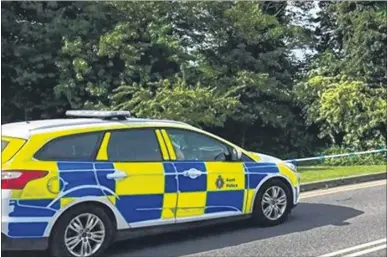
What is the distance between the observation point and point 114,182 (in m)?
6.29

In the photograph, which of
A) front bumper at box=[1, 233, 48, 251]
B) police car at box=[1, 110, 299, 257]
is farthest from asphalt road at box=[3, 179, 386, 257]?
front bumper at box=[1, 233, 48, 251]

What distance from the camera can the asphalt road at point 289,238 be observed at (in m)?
6.48

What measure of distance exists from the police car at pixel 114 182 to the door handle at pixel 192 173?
0.04 feet

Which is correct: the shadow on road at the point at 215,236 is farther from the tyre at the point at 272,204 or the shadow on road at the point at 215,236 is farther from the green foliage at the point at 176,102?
the green foliage at the point at 176,102

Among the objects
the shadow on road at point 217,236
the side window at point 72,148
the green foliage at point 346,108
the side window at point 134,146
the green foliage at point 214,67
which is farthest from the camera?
the green foliage at point 346,108

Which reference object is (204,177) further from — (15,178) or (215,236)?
(15,178)

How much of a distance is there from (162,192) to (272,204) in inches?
68.2

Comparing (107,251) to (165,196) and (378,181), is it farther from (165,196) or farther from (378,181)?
(378,181)

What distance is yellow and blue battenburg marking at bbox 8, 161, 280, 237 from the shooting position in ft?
19.1

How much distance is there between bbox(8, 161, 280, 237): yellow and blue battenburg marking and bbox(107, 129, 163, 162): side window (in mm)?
126

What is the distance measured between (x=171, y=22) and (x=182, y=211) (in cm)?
1163

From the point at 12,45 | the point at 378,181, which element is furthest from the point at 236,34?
the point at 378,181

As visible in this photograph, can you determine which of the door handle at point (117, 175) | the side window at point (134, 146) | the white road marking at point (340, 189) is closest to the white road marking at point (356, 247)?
the side window at point (134, 146)

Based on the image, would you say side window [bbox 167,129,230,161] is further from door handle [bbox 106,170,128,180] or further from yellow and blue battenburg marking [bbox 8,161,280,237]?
door handle [bbox 106,170,128,180]
